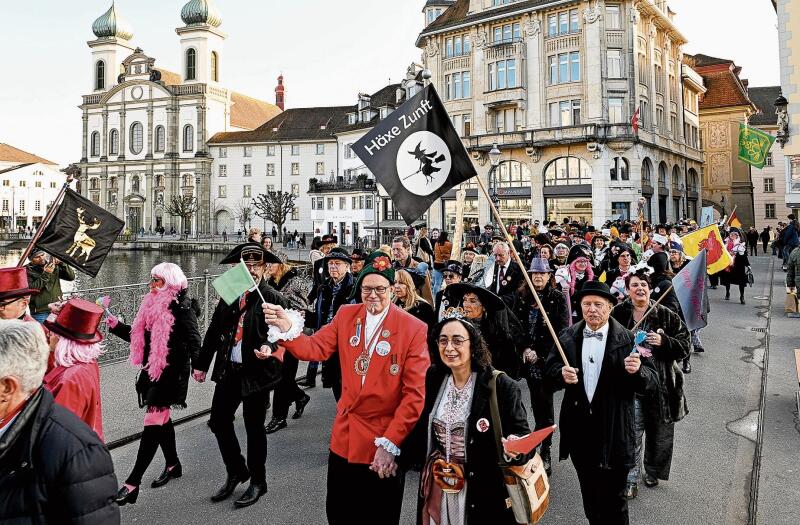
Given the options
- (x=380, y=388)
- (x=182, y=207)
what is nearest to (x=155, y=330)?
(x=380, y=388)

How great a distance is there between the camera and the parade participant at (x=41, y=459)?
2141 mm

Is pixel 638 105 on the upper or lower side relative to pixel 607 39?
lower

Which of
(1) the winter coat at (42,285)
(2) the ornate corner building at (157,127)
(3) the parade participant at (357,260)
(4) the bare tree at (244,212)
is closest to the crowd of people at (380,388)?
(3) the parade participant at (357,260)

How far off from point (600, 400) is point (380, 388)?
1587 millimetres

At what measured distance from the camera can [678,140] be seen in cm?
4978

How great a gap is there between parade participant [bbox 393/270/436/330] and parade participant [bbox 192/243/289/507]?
57.6 inches

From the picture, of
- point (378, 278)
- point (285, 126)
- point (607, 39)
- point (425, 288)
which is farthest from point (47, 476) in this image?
point (285, 126)

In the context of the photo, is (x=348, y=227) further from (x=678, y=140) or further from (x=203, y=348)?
(x=203, y=348)

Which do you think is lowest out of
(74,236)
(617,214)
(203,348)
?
(203,348)

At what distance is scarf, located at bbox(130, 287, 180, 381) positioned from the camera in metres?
5.15

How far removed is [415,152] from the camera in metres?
5.11

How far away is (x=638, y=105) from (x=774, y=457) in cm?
4186

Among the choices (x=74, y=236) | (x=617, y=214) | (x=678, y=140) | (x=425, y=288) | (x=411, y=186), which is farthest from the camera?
(x=678, y=140)

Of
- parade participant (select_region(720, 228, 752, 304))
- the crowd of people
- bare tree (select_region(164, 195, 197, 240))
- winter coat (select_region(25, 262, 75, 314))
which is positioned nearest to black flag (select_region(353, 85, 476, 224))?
the crowd of people
